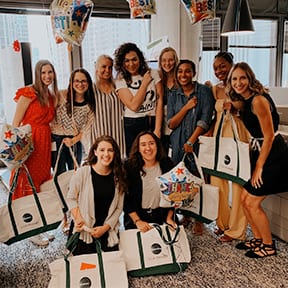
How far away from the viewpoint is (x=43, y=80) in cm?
251

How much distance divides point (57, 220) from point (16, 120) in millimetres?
751

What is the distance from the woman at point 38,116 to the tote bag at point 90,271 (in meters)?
0.67

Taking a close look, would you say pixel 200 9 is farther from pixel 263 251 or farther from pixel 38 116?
pixel 263 251

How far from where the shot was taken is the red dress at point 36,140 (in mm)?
2504

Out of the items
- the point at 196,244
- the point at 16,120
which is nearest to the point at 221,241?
the point at 196,244

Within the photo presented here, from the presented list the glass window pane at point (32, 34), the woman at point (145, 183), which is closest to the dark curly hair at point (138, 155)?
the woman at point (145, 183)

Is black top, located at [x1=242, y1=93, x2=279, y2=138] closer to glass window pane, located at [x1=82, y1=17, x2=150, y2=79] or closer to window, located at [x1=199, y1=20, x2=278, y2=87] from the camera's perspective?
glass window pane, located at [x1=82, y1=17, x2=150, y2=79]

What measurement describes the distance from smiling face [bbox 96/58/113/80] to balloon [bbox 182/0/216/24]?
726mm

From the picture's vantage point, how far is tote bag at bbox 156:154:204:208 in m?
2.21

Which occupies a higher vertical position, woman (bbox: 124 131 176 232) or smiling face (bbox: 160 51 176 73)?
smiling face (bbox: 160 51 176 73)

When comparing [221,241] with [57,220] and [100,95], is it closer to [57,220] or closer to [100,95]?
[57,220]

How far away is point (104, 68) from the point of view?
2615mm

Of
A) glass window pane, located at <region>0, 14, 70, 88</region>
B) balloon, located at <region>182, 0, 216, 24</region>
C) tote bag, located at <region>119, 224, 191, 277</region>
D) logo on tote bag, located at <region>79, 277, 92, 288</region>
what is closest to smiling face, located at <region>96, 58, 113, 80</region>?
balloon, located at <region>182, 0, 216, 24</region>

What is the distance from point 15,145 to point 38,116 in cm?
31
